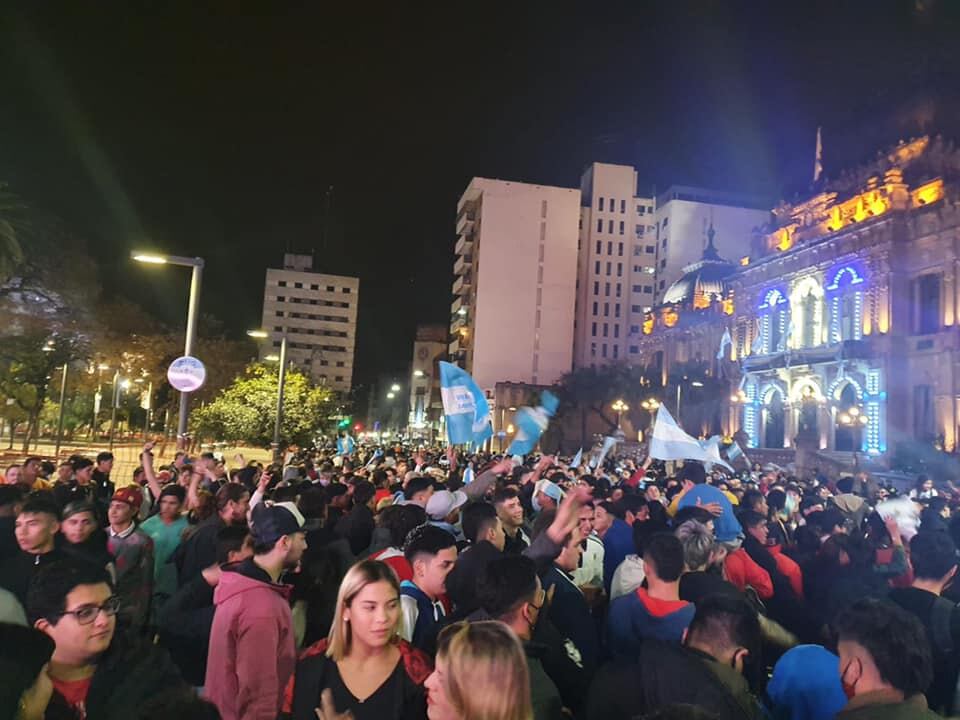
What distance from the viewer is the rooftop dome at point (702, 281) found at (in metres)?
72.0

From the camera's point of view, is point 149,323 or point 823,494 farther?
point 149,323

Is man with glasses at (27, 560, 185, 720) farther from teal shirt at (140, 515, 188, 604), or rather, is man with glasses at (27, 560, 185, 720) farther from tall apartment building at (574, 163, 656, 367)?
tall apartment building at (574, 163, 656, 367)

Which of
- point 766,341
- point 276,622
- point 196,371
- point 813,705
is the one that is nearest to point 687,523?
point 813,705

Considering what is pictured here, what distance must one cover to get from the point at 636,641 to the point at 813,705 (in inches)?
40.0

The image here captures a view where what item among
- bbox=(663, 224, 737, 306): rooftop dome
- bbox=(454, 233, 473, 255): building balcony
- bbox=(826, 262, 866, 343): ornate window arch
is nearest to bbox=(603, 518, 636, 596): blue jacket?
bbox=(826, 262, 866, 343): ornate window arch

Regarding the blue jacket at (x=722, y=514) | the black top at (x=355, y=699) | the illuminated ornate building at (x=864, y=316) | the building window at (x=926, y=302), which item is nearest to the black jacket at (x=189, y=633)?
the black top at (x=355, y=699)

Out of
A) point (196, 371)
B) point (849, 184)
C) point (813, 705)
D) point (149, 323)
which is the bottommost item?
point (813, 705)

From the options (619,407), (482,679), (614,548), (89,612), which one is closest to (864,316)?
(619,407)

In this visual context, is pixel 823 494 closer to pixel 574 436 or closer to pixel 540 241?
pixel 574 436

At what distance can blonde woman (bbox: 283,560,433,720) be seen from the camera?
3303mm

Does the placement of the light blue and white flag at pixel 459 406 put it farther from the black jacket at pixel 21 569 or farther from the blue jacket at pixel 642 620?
the blue jacket at pixel 642 620

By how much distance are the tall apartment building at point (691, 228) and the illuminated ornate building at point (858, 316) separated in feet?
93.1

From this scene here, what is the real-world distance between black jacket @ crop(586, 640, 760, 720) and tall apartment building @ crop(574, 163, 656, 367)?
87.3 meters

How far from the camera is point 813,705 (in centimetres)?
381
